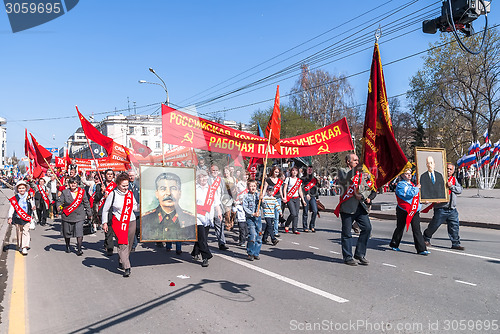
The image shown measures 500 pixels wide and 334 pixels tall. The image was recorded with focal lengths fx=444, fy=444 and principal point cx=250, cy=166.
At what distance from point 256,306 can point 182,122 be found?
14.0 ft

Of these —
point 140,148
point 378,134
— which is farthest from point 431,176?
point 140,148

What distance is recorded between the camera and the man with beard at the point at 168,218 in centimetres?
739

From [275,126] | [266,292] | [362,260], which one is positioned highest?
[275,126]

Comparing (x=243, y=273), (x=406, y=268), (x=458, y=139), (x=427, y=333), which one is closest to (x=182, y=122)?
(x=243, y=273)

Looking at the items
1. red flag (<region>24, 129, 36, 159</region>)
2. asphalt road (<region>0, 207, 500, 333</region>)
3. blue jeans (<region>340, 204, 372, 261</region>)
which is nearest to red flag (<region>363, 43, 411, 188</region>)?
blue jeans (<region>340, 204, 372, 261</region>)

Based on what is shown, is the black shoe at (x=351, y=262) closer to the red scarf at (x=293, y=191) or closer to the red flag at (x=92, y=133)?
the red scarf at (x=293, y=191)

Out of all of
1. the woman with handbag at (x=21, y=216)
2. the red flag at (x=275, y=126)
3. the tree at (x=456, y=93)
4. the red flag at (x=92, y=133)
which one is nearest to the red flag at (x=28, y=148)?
the red flag at (x=92, y=133)

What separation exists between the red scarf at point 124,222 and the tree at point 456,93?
3357cm

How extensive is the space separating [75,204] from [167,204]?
119 inches

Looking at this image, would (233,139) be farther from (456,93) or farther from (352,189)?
(456,93)

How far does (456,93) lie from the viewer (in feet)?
130

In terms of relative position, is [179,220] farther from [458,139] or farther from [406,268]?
[458,139]

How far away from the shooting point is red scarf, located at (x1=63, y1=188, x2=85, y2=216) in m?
9.39

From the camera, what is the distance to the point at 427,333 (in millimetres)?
4305
